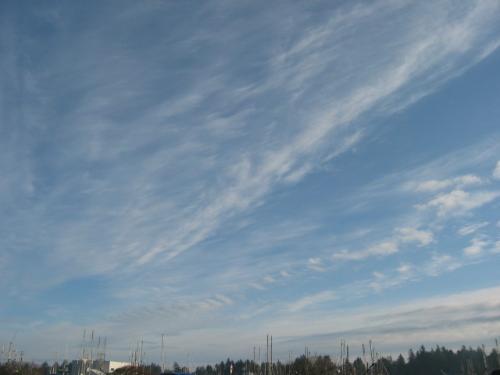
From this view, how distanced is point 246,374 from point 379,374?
43.7 meters

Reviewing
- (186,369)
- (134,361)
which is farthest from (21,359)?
(186,369)

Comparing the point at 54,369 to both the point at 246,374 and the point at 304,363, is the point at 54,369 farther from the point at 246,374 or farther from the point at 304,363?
the point at 304,363

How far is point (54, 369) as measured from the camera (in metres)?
179

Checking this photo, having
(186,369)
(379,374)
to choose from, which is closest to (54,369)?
(186,369)

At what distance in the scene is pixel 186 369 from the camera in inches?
6993

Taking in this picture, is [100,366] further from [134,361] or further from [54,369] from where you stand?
[54,369]

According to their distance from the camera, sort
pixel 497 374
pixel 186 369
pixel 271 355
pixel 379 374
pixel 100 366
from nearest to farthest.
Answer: pixel 497 374 < pixel 271 355 < pixel 379 374 < pixel 100 366 < pixel 186 369

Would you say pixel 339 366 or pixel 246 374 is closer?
pixel 339 366

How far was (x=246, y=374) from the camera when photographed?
160 metres

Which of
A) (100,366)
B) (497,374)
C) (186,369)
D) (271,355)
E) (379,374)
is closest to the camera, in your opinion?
(497,374)

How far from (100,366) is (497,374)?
145m

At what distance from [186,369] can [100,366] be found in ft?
112

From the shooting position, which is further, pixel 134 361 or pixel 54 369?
pixel 54 369

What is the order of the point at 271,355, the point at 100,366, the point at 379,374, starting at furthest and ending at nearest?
the point at 100,366, the point at 379,374, the point at 271,355
